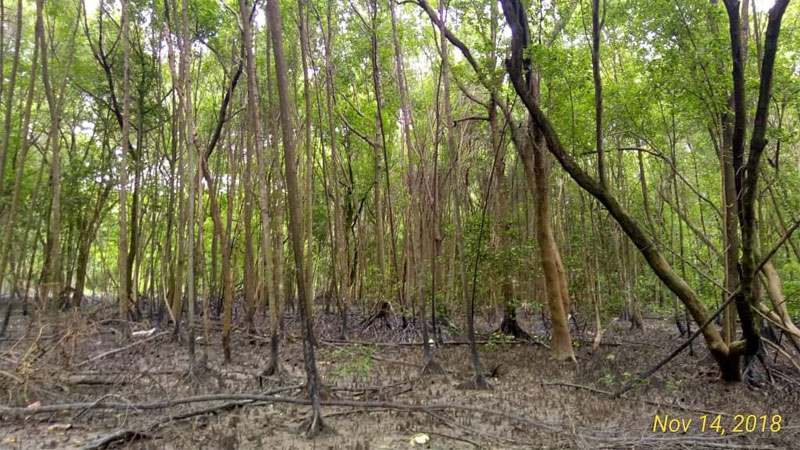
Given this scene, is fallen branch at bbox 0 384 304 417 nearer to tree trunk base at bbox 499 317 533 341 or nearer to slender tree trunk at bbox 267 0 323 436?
slender tree trunk at bbox 267 0 323 436

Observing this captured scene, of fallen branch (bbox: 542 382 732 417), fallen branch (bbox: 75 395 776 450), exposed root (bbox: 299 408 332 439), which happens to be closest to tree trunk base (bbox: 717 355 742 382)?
fallen branch (bbox: 542 382 732 417)

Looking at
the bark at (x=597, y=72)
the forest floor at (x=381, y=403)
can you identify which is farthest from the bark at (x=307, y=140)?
the bark at (x=597, y=72)

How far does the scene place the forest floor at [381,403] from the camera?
146 inches

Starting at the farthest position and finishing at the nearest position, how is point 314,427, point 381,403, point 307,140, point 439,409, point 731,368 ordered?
point 307,140, point 731,368, point 439,409, point 381,403, point 314,427

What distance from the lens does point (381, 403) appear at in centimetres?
418

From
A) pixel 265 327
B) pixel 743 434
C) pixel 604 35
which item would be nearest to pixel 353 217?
pixel 265 327

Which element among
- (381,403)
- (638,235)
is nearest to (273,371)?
(381,403)

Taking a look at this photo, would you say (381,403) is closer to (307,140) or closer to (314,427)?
(314,427)

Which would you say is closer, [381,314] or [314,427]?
[314,427]

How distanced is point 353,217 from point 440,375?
9549 mm

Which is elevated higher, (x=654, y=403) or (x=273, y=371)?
(x=273, y=371)

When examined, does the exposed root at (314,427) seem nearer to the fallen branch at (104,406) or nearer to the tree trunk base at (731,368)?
the fallen branch at (104,406)

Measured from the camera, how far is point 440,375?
20.4 feet

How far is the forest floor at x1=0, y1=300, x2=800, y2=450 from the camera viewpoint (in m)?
3.70
